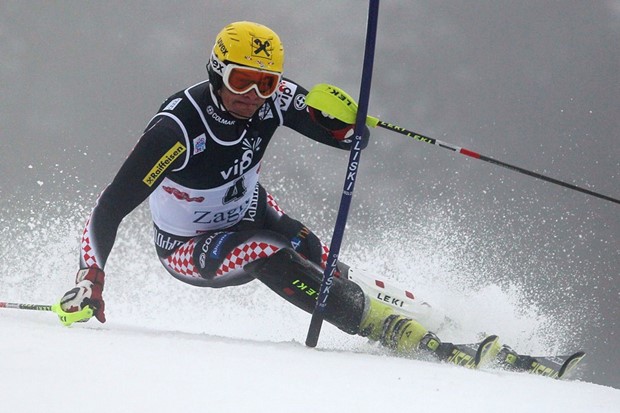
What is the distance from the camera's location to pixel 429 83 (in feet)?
26.2

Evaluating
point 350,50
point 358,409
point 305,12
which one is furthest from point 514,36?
point 358,409

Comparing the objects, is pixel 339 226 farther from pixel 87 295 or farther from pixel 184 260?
pixel 87 295

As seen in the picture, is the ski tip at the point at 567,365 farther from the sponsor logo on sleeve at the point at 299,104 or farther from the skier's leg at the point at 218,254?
the sponsor logo on sleeve at the point at 299,104

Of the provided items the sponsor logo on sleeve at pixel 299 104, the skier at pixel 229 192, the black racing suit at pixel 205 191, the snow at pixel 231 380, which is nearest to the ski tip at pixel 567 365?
the snow at pixel 231 380

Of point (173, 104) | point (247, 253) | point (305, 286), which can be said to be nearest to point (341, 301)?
point (305, 286)

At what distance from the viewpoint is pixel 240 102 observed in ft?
10.4

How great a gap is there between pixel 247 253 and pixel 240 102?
657 mm

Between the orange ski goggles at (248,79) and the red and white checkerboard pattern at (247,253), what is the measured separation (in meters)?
0.65

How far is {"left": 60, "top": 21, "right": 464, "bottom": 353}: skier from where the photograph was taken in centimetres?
304

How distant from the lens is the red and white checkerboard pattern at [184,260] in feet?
11.8

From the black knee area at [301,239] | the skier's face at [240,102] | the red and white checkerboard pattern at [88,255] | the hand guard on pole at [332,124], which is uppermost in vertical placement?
the hand guard on pole at [332,124]

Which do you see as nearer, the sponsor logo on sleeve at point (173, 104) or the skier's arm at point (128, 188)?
the skier's arm at point (128, 188)

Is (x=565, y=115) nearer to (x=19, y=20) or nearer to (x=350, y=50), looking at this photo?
(x=350, y=50)

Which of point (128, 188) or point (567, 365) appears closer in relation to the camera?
point (128, 188)
